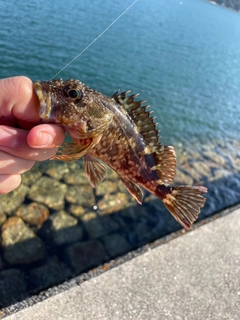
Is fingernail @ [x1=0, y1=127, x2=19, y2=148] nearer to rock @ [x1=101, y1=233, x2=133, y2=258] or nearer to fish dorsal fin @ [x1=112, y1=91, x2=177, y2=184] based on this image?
fish dorsal fin @ [x1=112, y1=91, x2=177, y2=184]

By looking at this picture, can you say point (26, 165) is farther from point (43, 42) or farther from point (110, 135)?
point (43, 42)

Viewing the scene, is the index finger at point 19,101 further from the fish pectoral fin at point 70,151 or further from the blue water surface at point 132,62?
the blue water surface at point 132,62

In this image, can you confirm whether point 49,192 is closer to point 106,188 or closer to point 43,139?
point 106,188

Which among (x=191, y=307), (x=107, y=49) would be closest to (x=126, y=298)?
(x=191, y=307)

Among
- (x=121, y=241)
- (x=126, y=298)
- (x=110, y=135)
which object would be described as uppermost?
(x=110, y=135)

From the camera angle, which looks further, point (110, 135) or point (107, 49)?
point (107, 49)

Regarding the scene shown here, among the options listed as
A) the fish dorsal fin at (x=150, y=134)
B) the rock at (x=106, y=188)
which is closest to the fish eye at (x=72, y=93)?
the fish dorsal fin at (x=150, y=134)

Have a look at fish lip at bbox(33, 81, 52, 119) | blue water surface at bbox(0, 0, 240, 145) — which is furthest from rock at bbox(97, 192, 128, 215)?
fish lip at bbox(33, 81, 52, 119)

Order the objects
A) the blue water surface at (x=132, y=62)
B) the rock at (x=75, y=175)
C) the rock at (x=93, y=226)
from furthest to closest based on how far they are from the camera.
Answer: the blue water surface at (x=132, y=62)
the rock at (x=75, y=175)
the rock at (x=93, y=226)
